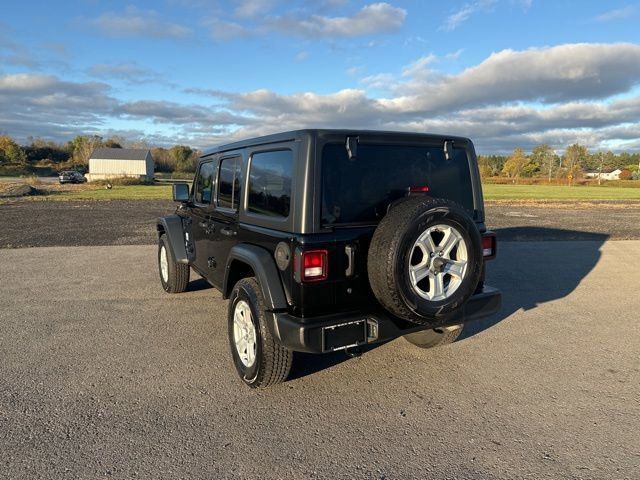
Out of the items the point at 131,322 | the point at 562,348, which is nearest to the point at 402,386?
the point at 562,348

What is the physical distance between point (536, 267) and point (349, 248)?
6.12m

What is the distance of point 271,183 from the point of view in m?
3.54

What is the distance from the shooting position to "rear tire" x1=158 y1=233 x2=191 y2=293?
5.97 m

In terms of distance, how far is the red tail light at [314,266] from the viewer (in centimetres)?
301

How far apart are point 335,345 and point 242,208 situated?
1.54 m

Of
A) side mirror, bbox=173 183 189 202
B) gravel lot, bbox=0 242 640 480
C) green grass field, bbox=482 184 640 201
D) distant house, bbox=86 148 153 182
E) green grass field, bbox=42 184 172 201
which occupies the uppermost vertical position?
distant house, bbox=86 148 153 182

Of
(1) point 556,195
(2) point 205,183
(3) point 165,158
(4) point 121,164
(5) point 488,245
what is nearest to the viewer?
(5) point 488,245

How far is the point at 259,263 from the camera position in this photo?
3336 millimetres

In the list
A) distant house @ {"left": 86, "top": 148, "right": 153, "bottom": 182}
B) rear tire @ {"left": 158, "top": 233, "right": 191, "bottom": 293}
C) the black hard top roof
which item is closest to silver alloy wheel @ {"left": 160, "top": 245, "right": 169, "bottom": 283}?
rear tire @ {"left": 158, "top": 233, "right": 191, "bottom": 293}

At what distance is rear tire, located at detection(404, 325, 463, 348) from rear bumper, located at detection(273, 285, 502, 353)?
89 centimetres

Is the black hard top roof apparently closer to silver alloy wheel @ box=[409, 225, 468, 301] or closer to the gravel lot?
silver alloy wheel @ box=[409, 225, 468, 301]

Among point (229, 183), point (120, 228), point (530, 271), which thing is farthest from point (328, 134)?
point (120, 228)

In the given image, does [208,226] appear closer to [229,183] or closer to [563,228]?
[229,183]

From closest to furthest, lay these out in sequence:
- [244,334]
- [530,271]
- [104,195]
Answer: [244,334] < [530,271] < [104,195]
